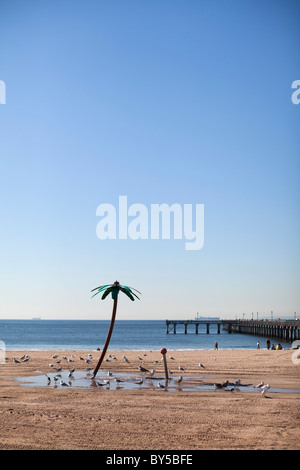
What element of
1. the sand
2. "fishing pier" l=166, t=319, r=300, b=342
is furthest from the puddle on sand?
"fishing pier" l=166, t=319, r=300, b=342

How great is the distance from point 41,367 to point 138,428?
1872cm

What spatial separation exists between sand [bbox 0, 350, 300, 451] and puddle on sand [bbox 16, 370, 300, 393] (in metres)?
0.76

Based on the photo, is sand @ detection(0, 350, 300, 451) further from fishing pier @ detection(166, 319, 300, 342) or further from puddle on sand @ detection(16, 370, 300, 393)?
fishing pier @ detection(166, 319, 300, 342)

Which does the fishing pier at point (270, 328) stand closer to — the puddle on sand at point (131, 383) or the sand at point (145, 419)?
the puddle on sand at point (131, 383)

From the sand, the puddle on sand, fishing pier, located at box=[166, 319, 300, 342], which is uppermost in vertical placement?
the sand

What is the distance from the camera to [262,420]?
1395 cm

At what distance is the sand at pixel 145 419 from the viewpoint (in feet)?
37.2

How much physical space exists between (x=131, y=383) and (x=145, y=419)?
8343mm

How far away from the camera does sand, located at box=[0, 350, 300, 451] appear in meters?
11.4

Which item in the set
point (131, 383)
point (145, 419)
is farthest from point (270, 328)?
point (145, 419)

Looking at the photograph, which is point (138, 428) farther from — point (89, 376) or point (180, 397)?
point (89, 376)

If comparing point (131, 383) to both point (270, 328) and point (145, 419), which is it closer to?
point (145, 419)

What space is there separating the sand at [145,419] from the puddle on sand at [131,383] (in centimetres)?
76
